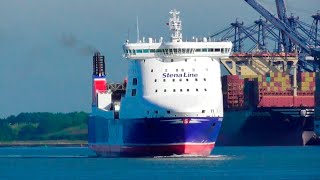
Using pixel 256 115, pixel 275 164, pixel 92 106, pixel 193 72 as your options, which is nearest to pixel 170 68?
pixel 193 72

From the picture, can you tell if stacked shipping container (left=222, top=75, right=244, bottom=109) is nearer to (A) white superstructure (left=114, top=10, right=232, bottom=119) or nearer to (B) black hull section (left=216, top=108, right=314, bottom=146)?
(B) black hull section (left=216, top=108, right=314, bottom=146)

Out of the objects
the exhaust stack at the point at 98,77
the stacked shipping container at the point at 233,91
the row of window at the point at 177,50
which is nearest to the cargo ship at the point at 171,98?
the row of window at the point at 177,50

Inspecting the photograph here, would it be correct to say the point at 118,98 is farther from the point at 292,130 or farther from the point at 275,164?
the point at 292,130

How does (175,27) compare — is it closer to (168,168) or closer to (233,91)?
(168,168)

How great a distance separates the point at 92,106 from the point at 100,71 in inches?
152

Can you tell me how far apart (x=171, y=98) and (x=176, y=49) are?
179 inches

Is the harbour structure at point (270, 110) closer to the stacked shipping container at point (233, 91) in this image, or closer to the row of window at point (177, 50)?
the stacked shipping container at point (233, 91)

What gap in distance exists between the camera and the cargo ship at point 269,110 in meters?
193

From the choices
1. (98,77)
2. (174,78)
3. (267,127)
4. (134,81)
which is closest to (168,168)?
(174,78)

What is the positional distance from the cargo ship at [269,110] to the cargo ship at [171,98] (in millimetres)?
69812

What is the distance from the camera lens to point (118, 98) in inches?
5241

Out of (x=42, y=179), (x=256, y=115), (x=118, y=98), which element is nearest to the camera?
(x=42, y=179)

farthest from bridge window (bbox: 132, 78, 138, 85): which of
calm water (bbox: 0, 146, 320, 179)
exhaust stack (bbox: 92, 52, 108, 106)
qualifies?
exhaust stack (bbox: 92, 52, 108, 106)

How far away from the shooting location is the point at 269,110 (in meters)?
193
